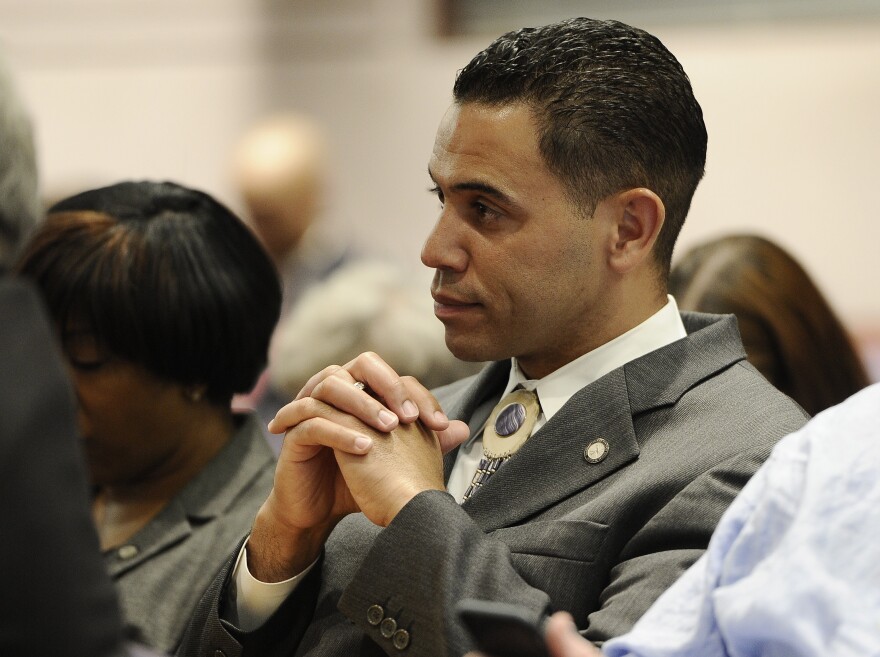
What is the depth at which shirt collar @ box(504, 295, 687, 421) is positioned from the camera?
177 centimetres

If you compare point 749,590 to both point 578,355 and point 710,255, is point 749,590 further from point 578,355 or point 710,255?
point 710,255

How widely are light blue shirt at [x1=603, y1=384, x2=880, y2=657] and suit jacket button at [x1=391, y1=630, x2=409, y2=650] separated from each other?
313 mm

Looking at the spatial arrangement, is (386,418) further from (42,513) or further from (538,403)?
(42,513)

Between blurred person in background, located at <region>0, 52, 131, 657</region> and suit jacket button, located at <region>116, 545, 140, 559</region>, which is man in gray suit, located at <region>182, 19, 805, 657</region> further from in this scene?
blurred person in background, located at <region>0, 52, 131, 657</region>

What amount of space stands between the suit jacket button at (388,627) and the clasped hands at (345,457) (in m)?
0.13

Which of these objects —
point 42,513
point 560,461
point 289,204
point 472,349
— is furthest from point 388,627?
point 289,204

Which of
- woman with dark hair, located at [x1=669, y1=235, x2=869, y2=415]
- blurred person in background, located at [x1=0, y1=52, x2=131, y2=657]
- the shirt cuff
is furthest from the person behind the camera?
woman with dark hair, located at [x1=669, y1=235, x2=869, y2=415]

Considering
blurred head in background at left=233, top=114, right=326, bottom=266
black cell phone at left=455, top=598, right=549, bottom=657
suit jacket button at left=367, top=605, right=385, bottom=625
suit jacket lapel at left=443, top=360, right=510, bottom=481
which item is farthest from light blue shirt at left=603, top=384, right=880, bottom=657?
blurred head in background at left=233, top=114, right=326, bottom=266

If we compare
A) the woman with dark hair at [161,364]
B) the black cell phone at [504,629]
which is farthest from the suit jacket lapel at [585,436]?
the woman with dark hair at [161,364]

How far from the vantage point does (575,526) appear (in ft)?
5.00

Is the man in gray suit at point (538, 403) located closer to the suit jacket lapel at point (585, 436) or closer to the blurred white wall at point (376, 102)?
the suit jacket lapel at point (585, 436)

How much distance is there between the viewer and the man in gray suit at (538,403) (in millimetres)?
1516

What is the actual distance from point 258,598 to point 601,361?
0.59 meters

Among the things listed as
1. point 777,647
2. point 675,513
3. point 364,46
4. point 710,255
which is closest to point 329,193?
point 364,46
